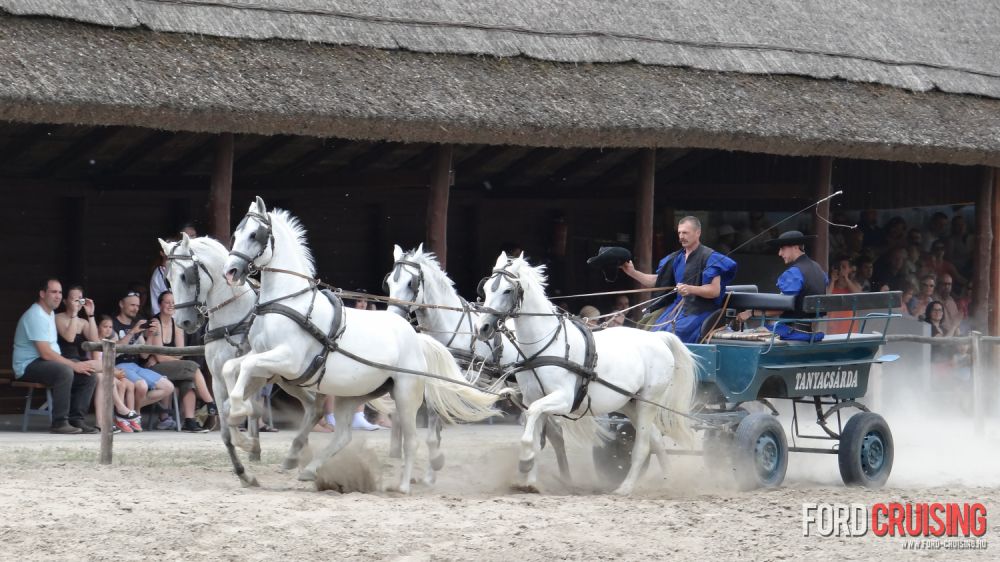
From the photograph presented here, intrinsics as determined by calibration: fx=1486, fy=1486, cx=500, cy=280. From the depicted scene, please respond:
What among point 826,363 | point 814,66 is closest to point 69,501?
point 826,363

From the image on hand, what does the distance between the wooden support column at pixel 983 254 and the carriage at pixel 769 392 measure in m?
8.38

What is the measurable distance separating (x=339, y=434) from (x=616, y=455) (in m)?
2.21

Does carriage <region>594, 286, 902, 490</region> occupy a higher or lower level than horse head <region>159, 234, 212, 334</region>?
lower

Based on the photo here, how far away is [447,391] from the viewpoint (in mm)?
10836

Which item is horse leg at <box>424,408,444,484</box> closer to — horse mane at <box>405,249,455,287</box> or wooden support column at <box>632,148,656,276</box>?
horse mane at <box>405,249,455,287</box>

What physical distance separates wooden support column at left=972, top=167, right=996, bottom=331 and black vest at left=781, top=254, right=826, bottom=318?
8964 mm

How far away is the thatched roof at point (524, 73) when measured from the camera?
1355 cm

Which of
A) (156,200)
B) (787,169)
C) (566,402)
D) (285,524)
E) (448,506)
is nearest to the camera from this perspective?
(285,524)

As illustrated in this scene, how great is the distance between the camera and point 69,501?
8.91m

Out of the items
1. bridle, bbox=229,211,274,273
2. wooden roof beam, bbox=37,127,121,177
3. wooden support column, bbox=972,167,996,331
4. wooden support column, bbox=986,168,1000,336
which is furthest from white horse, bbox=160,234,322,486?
wooden support column, bbox=986,168,1000,336

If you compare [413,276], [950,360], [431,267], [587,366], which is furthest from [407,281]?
[950,360]

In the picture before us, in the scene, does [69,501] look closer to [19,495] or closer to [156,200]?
[19,495]

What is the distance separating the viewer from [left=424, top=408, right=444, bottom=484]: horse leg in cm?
1104

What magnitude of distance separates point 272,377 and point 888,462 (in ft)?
15.9
